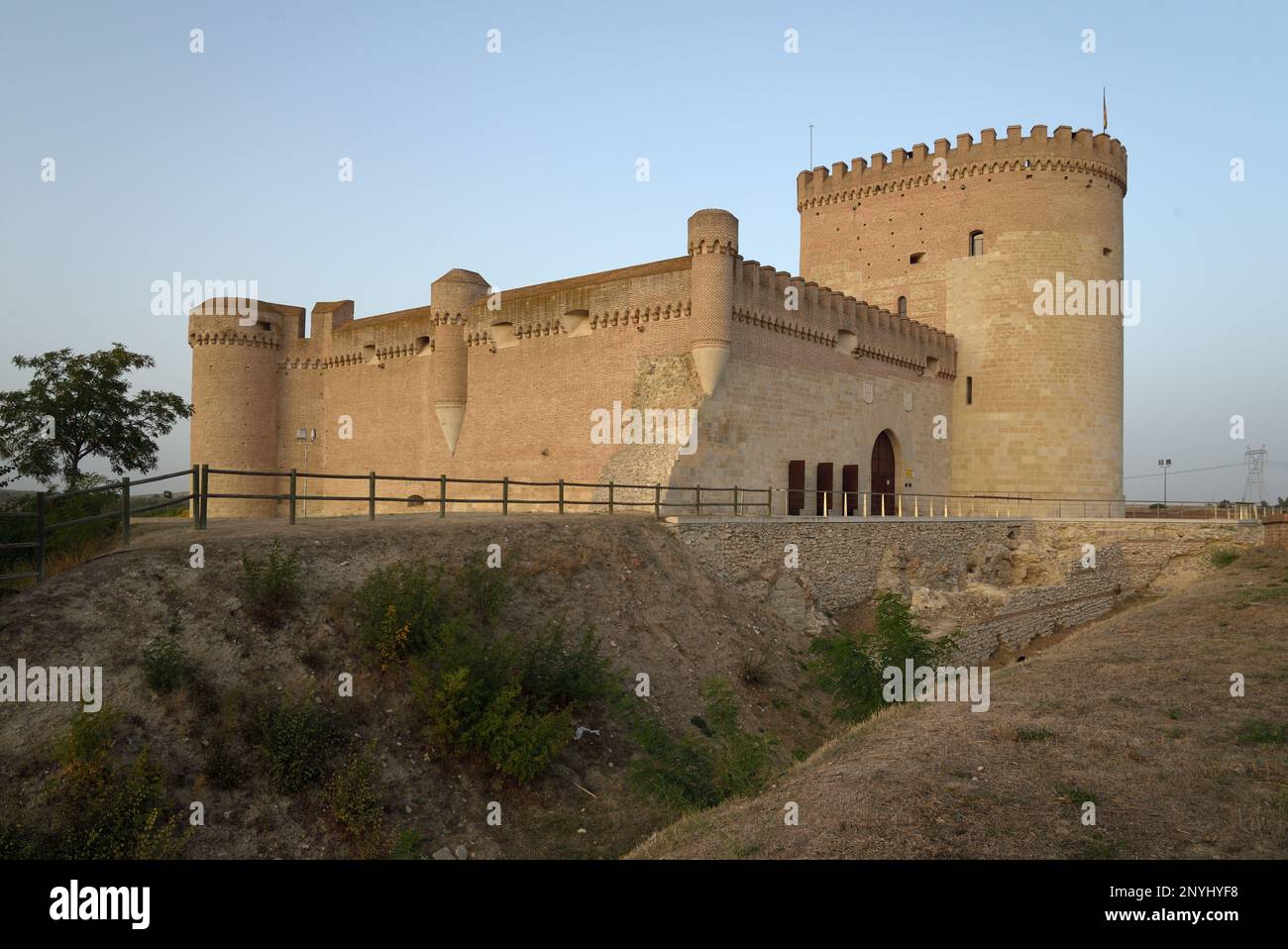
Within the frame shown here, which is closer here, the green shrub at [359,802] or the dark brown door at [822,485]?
the green shrub at [359,802]

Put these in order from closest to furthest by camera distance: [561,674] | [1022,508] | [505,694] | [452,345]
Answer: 1. [505,694]
2. [561,674]
3. [452,345]
4. [1022,508]

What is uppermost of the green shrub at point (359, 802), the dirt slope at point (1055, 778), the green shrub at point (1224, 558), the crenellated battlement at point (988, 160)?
the crenellated battlement at point (988, 160)

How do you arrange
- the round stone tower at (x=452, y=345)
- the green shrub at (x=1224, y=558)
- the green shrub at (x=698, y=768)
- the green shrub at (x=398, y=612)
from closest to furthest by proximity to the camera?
the green shrub at (x=698, y=768)
the green shrub at (x=398, y=612)
the green shrub at (x=1224, y=558)
the round stone tower at (x=452, y=345)

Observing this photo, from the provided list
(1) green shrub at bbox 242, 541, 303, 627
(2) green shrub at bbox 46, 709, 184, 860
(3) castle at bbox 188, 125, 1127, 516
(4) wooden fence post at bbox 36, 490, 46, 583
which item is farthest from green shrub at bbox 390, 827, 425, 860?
(3) castle at bbox 188, 125, 1127, 516

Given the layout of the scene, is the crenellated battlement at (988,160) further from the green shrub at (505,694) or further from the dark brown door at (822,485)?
the green shrub at (505,694)

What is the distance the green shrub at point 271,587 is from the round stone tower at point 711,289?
12.1 metres

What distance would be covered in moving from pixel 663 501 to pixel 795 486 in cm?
541

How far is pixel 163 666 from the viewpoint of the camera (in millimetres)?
10375

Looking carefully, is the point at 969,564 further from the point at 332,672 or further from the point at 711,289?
the point at 332,672

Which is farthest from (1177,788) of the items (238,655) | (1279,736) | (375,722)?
(238,655)

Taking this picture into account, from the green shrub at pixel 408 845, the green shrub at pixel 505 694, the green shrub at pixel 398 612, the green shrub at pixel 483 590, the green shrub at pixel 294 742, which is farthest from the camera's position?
the green shrub at pixel 483 590

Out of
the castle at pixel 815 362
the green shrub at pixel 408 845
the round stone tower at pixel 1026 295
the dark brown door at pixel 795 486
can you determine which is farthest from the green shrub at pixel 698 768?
the round stone tower at pixel 1026 295

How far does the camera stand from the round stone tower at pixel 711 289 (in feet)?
71.7

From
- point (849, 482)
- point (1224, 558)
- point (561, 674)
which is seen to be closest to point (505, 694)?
point (561, 674)
